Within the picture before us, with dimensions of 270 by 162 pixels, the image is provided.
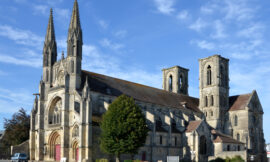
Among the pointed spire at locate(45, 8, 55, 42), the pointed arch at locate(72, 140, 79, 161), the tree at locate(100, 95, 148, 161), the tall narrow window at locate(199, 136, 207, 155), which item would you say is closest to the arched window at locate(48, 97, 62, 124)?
the pointed arch at locate(72, 140, 79, 161)

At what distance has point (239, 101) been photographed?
7612 centimetres

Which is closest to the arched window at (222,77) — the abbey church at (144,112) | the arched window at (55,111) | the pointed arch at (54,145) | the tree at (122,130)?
the abbey church at (144,112)

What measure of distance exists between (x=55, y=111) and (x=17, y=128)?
13.0 meters

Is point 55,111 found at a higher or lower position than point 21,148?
higher

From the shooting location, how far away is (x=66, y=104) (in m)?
53.2

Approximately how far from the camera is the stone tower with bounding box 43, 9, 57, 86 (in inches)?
2326

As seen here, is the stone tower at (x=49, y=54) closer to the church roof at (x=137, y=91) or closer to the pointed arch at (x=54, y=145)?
the church roof at (x=137, y=91)

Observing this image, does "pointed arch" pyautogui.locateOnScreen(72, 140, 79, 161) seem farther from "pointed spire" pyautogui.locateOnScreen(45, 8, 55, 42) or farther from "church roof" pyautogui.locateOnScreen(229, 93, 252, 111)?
"church roof" pyautogui.locateOnScreen(229, 93, 252, 111)

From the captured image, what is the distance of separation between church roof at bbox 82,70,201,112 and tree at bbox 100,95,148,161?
25.9 feet

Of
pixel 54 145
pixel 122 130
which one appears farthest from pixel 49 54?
pixel 122 130

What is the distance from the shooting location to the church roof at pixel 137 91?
58575mm

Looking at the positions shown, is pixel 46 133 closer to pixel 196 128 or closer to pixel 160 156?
pixel 160 156

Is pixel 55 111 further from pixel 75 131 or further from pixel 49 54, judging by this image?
pixel 49 54

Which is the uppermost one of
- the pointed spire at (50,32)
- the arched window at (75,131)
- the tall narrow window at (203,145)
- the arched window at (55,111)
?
the pointed spire at (50,32)
